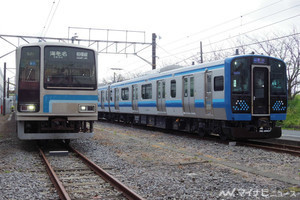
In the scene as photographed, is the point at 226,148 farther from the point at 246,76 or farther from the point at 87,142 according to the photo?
the point at 87,142

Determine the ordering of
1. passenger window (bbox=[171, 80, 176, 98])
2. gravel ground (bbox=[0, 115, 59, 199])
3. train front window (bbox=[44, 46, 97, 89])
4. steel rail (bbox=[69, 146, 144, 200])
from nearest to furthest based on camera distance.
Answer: steel rail (bbox=[69, 146, 144, 200]) → gravel ground (bbox=[0, 115, 59, 199]) → train front window (bbox=[44, 46, 97, 89]) → passenger window (bbox=[171, 80, 176, 98])

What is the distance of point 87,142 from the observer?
12.9 m

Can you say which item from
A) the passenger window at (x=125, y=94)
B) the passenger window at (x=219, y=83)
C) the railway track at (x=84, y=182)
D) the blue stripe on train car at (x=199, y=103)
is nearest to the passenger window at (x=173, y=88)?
the blue stripe on train car at (x=199, y=103)

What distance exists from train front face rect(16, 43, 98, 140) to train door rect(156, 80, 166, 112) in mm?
6421

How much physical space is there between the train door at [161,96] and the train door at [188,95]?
2.05m

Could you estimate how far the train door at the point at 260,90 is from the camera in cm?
1181

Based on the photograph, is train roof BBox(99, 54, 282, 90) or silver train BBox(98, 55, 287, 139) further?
train roof BBox(99, 54, 282, 90)

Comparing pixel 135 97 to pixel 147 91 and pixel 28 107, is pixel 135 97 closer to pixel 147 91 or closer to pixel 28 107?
pixel 147 91

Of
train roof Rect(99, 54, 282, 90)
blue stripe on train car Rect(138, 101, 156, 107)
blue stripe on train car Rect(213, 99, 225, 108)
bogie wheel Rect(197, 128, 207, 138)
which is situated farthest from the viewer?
blue stripe on train car Rect(138, 101, 156, 107)

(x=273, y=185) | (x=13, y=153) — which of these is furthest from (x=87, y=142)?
(x=273, y=185)

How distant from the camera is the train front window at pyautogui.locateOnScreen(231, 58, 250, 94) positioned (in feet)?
37.9

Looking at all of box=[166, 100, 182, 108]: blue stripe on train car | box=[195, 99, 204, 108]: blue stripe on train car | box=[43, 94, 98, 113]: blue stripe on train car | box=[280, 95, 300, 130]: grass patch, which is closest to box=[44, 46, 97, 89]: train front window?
box=[43, 94, 98, 113]: blue stripe on train car

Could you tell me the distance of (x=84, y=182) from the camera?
21.0ft

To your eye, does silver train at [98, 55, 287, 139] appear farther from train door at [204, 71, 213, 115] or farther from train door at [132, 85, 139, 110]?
train door at [132, 85, 139, 110]
